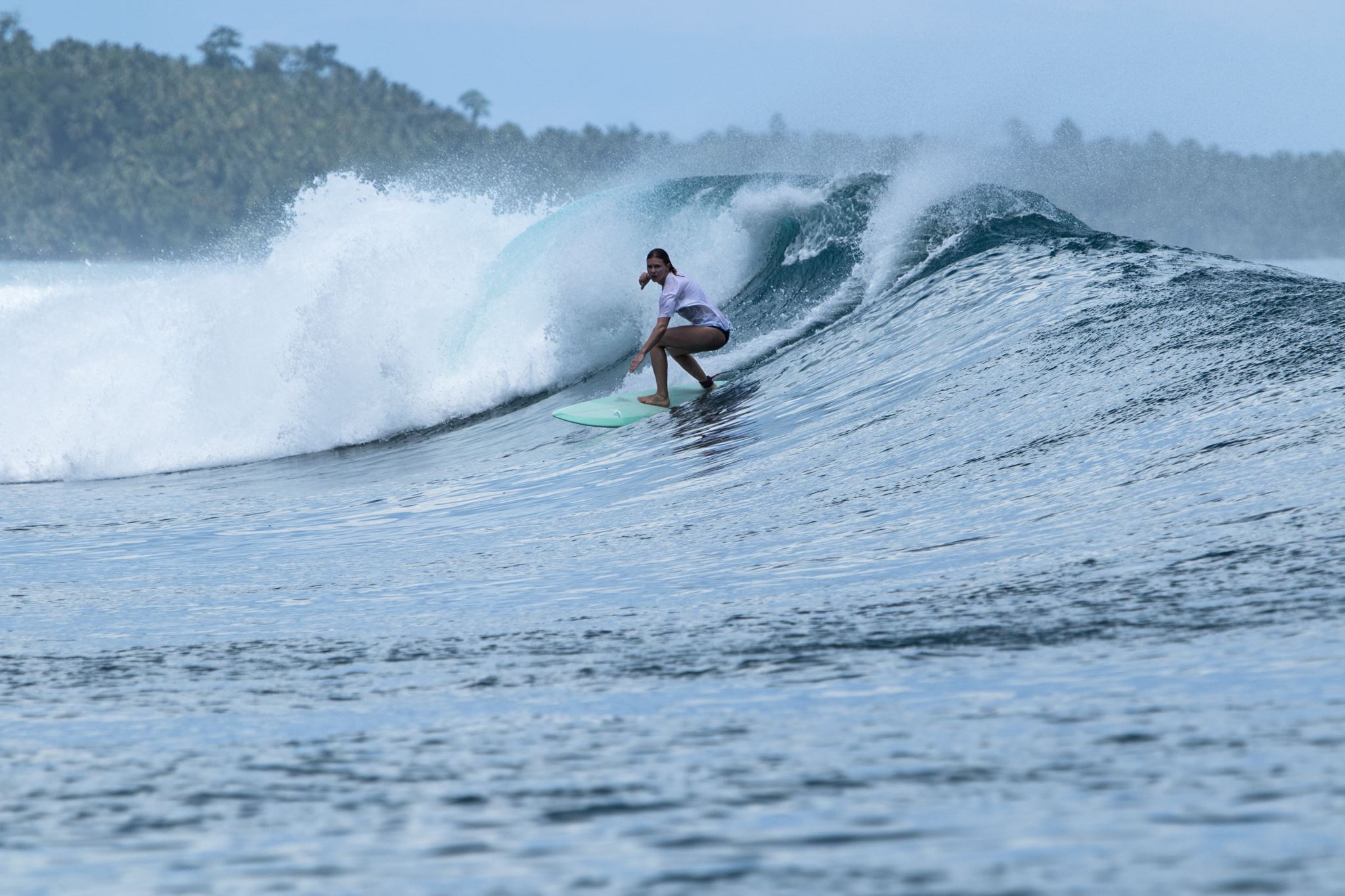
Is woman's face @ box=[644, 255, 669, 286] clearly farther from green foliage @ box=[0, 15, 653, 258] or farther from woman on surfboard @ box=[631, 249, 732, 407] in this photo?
green foliage @ box=[0, 15, 653, 258]

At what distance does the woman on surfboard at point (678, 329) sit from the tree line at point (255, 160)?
6045 cm

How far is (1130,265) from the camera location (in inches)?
459

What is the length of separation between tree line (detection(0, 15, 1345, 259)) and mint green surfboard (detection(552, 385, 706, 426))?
60387 mm

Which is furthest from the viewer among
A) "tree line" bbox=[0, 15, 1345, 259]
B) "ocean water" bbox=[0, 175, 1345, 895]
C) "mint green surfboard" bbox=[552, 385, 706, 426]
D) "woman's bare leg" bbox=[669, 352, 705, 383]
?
"tree line" bbox=[0, 15, 1345, 259]

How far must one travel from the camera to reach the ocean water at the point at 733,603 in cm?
303

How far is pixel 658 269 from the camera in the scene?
1112cm

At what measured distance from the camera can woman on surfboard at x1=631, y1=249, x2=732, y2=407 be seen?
1108 cm

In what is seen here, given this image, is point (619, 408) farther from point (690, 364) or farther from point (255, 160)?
point (255, 160)

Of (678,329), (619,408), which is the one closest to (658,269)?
(678,329)

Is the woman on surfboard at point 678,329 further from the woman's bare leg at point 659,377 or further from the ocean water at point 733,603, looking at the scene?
the ocean water at point 733,603

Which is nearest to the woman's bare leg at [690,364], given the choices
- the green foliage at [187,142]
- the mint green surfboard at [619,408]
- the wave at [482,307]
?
the mint green surfboard at [619,408]

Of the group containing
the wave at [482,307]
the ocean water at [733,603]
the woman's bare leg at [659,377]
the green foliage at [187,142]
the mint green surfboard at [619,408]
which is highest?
the green foliage at [187,142]

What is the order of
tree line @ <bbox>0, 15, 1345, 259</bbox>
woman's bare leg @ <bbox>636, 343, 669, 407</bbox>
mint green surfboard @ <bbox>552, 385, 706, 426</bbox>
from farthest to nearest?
tree line @ <bbox>0, 15, 1345, 259</bbox>
woman's bare leg @ <bbox>636, 343, 669, 407</bbox>
mint green surfboard @ <bbox>552, 385, 706, 426</bbox>

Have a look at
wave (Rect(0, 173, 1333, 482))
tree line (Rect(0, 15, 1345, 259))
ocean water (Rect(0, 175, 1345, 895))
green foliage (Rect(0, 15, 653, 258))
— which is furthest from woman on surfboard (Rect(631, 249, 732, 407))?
green foliage (Rect(0, 15, 653, 258))
